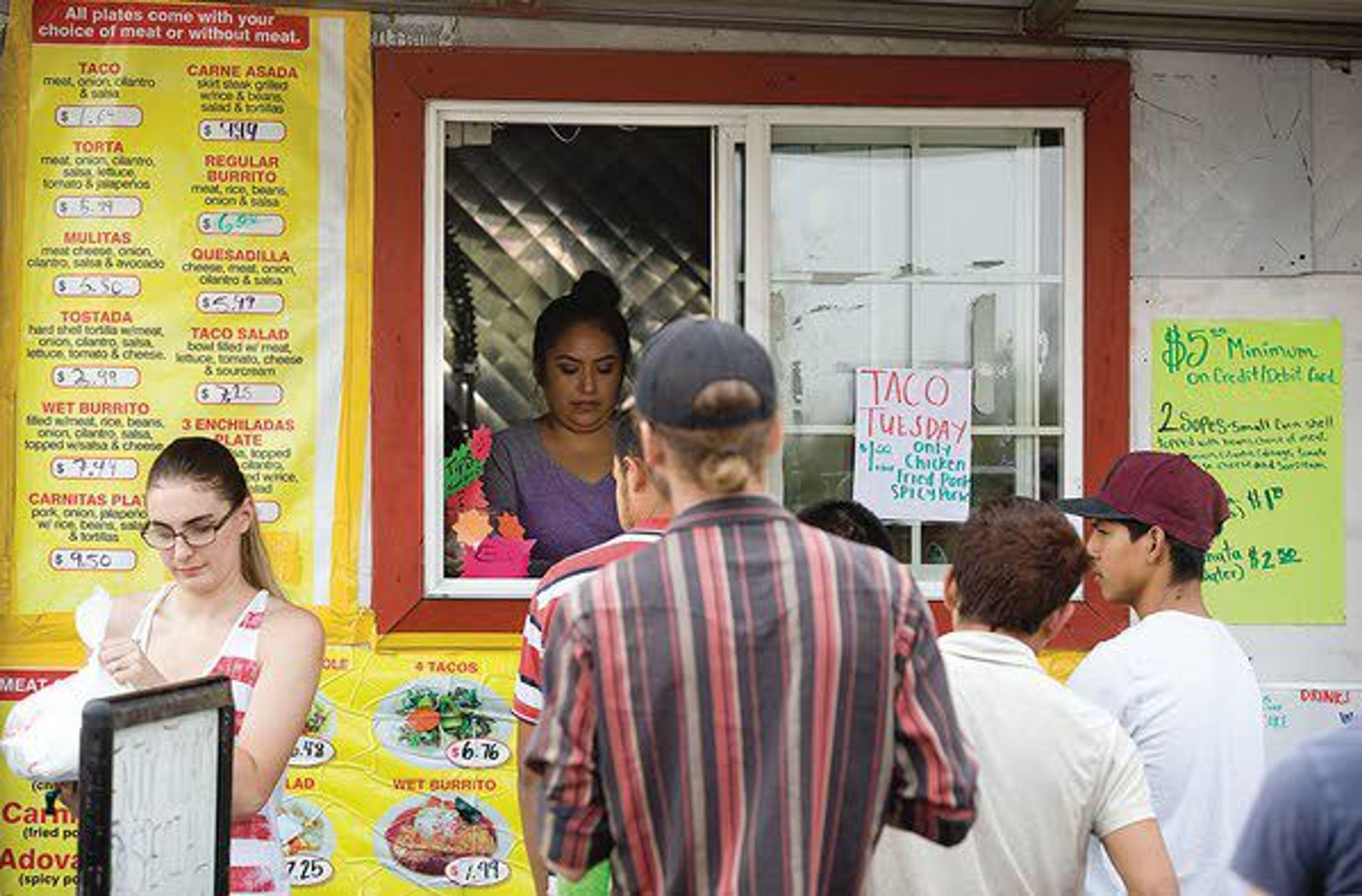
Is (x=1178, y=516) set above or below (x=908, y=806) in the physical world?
above

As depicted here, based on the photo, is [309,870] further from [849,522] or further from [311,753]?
[849,522]

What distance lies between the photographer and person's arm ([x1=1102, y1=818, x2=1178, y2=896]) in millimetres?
2992

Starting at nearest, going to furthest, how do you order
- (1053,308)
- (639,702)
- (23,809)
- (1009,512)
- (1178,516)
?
(639,702) → (1009,512) → (1178,516) → (23,809) → (1053,308)

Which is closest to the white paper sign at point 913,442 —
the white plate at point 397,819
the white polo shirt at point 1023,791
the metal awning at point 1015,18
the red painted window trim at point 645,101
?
the red painted window trim at point 645,101

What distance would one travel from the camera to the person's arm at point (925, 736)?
92.0 inches

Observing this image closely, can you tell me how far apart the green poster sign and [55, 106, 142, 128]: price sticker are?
10.2 ft

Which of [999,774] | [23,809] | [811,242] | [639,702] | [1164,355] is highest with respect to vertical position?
[811,242]

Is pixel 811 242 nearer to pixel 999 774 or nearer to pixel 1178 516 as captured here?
pixel 1178 516

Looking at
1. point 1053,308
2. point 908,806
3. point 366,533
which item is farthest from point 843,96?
point 908,806

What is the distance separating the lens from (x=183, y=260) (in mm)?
5211

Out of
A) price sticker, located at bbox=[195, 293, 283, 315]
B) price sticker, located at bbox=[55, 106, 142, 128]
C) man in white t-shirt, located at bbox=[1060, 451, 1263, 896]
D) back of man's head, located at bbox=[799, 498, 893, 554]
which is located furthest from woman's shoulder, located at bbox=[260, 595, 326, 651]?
price sticker, located at bbox=[55, 106, 142, 128]

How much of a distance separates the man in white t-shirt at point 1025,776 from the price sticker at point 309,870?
2.65 metres

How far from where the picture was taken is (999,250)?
5.51 m

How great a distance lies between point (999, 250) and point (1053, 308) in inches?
9.7
